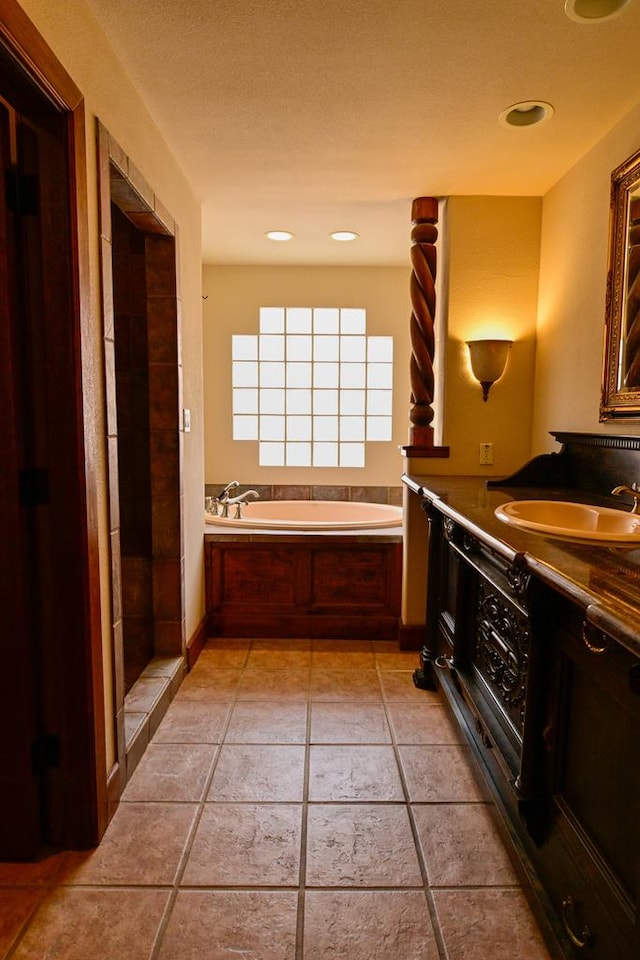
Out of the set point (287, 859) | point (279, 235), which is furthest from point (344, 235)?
point (287, 859)

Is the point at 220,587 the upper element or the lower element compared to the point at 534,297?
lower

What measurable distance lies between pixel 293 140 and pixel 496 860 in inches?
99.9

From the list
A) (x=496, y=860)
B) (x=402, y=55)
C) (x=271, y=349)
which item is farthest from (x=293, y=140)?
(x=496, y=860)

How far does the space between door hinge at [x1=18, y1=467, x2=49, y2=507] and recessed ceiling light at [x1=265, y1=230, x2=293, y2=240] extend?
242cm

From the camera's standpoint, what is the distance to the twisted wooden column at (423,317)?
2.71 m

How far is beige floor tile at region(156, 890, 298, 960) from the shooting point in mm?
1264

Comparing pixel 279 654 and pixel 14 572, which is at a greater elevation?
pixel 14 572

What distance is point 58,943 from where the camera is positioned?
50.8 inches

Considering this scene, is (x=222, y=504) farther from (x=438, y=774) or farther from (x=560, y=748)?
(x=560, y=748)

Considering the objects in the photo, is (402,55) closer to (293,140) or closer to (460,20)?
(460,20)

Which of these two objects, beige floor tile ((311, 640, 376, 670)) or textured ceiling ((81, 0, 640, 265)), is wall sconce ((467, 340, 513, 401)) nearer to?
textured ceiling ((81, 0, 640, 265))

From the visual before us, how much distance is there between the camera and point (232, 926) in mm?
1328

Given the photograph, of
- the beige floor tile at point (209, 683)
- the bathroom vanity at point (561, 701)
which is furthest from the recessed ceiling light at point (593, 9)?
the beige floor tile at point (209, 683)

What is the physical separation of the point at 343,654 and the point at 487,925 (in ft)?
5.40
